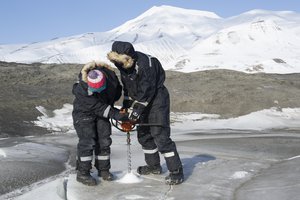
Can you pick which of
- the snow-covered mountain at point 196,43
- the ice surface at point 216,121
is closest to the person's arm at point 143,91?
the ice surface at point 216,121

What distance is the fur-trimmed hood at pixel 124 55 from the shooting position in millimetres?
6170

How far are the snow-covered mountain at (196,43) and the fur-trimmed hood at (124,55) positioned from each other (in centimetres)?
7018

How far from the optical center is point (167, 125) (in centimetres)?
649

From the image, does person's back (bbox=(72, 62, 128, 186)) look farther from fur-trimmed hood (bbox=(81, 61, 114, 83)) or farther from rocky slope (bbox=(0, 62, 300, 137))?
rocky slope (bbox=(0, 62, 300, 137))

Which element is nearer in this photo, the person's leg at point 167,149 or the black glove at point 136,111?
the black glove at point 136,111

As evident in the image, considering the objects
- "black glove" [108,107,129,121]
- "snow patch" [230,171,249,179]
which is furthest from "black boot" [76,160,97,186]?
"snow patch" [230,171,249,179]

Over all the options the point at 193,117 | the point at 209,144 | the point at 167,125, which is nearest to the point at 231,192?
the point at 167,125

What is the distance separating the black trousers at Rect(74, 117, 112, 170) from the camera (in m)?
6.33

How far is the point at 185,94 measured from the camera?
20219 mm

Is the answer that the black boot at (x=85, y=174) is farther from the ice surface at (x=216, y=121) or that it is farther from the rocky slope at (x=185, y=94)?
the ice surface at (x=216, y=121)

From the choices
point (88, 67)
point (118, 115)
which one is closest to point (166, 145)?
point (118, 115)

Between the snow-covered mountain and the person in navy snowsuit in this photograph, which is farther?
the snow-covered mountain

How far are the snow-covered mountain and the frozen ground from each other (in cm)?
6577

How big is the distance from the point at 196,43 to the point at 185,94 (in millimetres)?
127022
